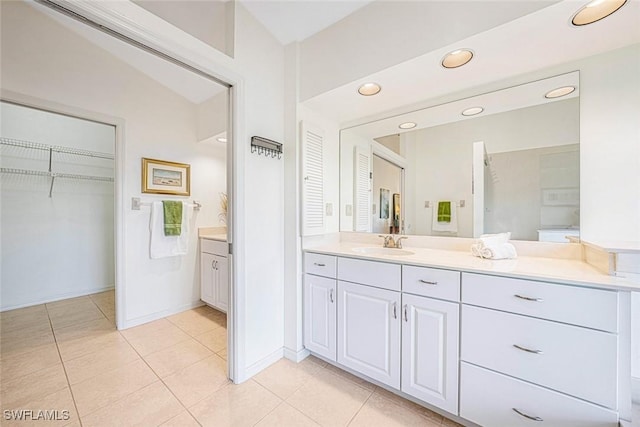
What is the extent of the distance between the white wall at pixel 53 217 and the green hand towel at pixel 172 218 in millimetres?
1655

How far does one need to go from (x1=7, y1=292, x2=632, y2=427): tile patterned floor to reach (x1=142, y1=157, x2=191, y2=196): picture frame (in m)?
1.50

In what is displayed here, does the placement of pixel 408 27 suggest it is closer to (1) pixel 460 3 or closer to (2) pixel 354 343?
(1) pixel 460 3

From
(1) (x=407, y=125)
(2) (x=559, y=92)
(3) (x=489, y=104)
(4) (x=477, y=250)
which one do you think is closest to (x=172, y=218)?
(1) (x=407, y=125)

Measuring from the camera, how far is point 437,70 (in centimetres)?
154

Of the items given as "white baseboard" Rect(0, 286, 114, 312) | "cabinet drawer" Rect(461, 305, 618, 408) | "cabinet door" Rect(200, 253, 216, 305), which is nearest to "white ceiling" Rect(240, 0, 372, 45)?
"cabinet drawer" Rect(461, 305, 618, 408)

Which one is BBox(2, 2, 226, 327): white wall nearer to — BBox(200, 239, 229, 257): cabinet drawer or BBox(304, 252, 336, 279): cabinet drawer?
BBox(200, 239, 229, 257): cabinet drawer

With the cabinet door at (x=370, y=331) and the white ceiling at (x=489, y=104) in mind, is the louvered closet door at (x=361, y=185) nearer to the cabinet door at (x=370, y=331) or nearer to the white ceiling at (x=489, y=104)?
the white ceiling at (x=489, y=104)

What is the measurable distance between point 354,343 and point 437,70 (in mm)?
1885

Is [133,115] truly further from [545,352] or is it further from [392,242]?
[545,352]

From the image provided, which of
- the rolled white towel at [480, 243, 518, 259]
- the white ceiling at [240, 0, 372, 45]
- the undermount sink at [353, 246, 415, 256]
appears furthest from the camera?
the undermount sink at [353, 246, 415, 256]

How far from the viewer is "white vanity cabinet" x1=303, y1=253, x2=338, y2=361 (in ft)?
5.85

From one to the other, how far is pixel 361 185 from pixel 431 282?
4.14 ft

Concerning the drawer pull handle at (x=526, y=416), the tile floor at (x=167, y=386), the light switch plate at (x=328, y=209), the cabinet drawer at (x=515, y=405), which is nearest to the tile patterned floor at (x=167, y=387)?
the tile floor at (x=167, y=386)

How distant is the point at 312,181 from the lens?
2039 mm
